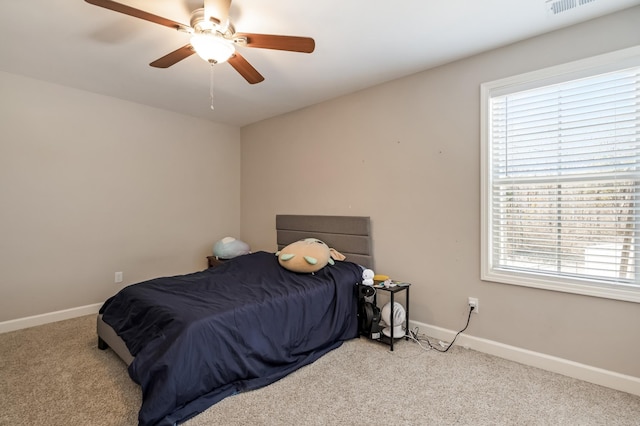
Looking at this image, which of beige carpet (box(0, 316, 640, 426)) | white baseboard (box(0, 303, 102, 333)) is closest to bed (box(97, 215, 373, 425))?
beige carpet (box(0, 316, 640, 426))

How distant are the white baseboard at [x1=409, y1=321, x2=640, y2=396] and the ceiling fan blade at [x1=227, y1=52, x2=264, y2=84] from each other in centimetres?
269

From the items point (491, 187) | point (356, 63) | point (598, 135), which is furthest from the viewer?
point (356, 63)

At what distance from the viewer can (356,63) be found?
282cm

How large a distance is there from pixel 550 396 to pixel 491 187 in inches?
60.6

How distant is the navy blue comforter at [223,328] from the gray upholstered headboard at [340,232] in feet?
0.85

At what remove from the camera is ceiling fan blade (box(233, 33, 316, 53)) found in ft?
6.27

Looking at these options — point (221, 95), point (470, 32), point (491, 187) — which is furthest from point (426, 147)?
point (221, 95)

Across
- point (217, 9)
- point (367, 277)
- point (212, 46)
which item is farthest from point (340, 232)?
point (217, 9)

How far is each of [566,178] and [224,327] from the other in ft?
8.81

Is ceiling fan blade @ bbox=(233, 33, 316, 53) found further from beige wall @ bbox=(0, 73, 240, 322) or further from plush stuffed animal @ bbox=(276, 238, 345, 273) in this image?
beige wall @ bbox=(0, 73, 240, 322)

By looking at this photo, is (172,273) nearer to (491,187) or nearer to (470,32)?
(491,187)

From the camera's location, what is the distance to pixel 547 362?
2.38m

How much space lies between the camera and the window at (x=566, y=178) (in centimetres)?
213

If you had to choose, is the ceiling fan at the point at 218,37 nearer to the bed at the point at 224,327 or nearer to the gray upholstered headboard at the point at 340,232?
the bed at the point at 224,327
